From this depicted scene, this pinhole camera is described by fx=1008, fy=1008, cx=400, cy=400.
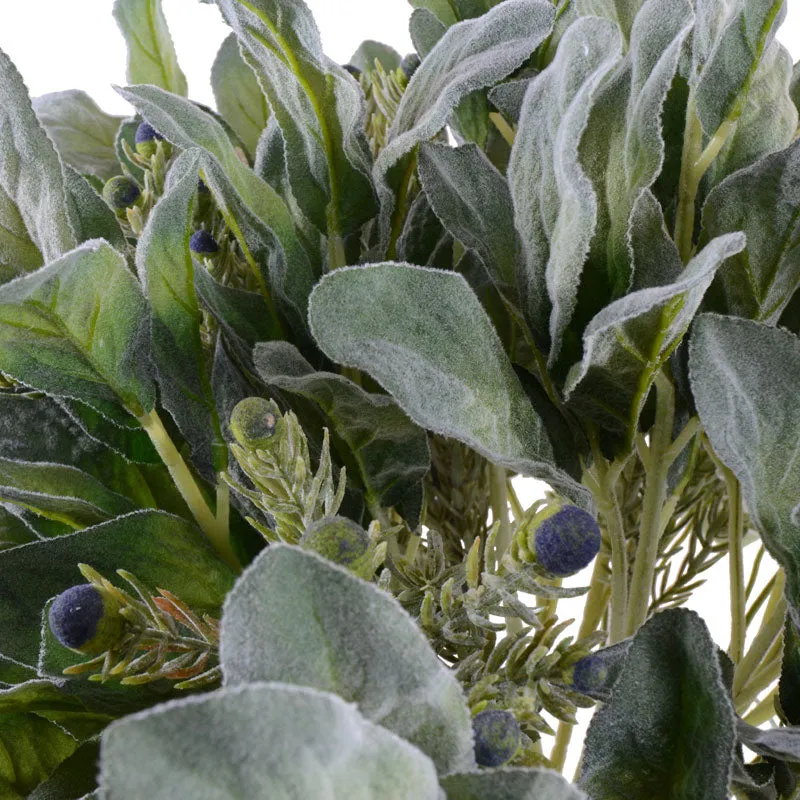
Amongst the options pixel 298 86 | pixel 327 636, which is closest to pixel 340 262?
pixel 298 86

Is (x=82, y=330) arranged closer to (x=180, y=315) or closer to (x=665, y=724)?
(x=180, y=315)

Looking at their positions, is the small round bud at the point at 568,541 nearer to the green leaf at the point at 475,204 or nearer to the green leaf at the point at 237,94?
the green leaf at the point at 475,204

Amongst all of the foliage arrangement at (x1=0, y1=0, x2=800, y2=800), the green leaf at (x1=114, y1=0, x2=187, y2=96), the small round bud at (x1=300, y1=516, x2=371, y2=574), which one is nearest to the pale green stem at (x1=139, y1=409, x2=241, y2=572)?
the foliage arrangement at (x1=0, y1=0, x2=800, y2=800)

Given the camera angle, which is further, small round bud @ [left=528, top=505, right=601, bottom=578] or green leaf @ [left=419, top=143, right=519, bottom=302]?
Answer: green leaf @ [left=419, top=143, right=519, bottom=302]

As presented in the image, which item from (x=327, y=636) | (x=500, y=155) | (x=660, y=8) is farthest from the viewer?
(x=500, y=155)

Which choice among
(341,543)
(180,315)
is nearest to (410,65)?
(180,315)

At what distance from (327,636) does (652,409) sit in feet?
0.69

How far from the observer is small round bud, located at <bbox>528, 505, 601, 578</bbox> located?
223 millimetres

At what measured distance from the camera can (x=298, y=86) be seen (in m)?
0.33

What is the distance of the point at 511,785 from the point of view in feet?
0.60

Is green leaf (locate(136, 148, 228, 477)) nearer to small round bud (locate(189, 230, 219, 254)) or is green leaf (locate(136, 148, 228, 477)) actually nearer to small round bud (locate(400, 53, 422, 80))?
small round bud (locate(189, 230, 219, 254))

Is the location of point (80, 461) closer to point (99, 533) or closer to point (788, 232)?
point (99, 533)

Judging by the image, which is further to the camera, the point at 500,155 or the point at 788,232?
the point at 500,155

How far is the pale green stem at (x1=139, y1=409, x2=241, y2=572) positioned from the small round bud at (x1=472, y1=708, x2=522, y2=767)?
0.14 meters
